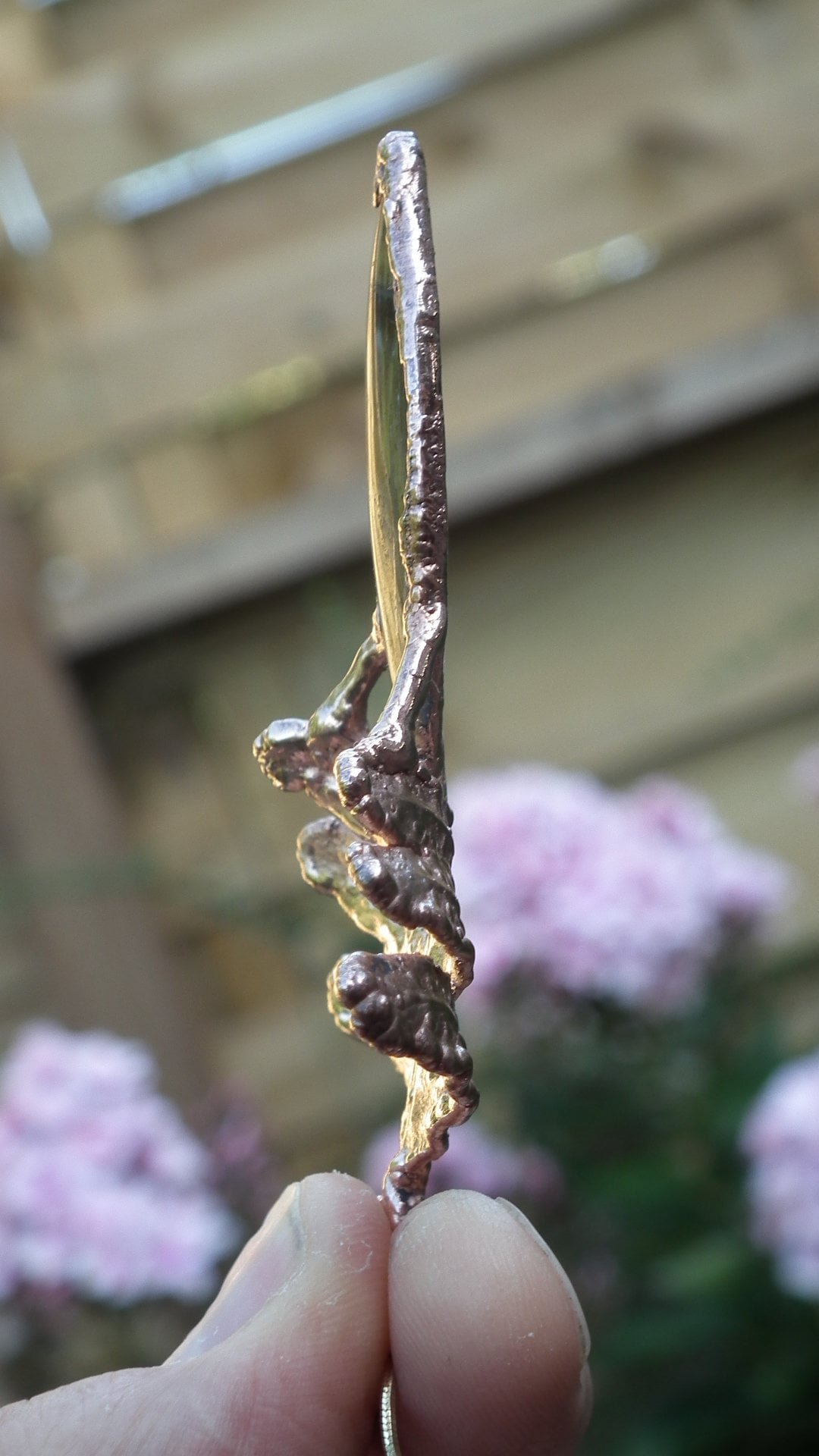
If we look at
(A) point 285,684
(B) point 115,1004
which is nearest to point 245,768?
(A) point 285,684

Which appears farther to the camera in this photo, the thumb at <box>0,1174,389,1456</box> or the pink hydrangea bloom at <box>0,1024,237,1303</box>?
the pink hydrangea bloom at <box>0,1024,237,1303</box>

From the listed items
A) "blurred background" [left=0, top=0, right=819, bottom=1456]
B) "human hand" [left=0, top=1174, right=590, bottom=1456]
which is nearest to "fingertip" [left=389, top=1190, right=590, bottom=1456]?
"human hand" [left=0, top=1174, right=590, bottom=1456]

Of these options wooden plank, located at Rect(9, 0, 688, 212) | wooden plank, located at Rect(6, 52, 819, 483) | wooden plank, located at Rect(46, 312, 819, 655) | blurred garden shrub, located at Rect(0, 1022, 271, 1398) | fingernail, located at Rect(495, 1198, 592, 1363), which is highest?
wooden plank, located at Rect(9, 0, 688, 212)

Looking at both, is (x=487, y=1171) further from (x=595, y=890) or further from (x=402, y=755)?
(x=402, y=755)

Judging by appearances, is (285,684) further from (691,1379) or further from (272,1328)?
(272,1328)

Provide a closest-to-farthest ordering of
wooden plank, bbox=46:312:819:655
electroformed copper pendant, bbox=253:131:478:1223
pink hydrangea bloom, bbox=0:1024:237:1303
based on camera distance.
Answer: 1. electroformed copper pendant, bbox=253:131:478:1223
2. pink hydrangea bloom, bbox=0:1024:237:1303
3. wooden plank, bbox=46:312:819:655

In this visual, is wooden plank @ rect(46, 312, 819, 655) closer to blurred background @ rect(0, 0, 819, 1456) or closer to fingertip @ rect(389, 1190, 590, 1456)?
blurred background @ rect(0, 0, 819, 1456)

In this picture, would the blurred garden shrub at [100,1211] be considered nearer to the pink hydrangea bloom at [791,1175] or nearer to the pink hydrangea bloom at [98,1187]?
the pink hydrangea bloom at [98,1187]

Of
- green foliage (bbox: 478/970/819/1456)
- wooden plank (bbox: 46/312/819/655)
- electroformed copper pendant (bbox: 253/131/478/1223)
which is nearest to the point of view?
electroformed copper pendant (bbox: 253/131/478/1223)
